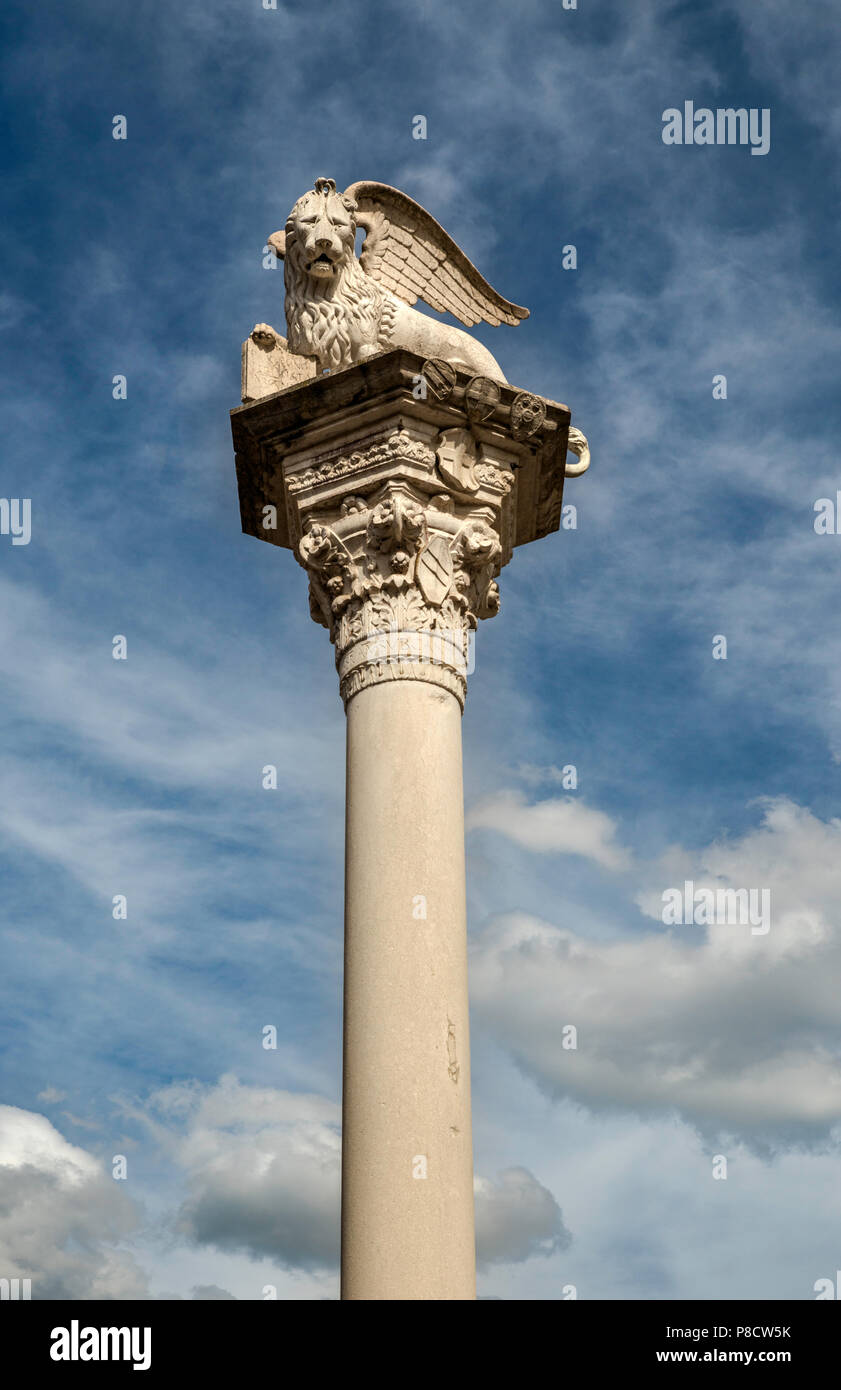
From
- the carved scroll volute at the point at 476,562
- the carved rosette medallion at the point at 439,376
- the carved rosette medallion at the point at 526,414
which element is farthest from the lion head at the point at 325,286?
the carved scroll volute at the point at 476,562

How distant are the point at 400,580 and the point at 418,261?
6160 millimetres

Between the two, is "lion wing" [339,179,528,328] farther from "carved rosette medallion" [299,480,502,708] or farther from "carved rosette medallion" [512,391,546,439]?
"carved rosette medallion" [299,480,502,708]

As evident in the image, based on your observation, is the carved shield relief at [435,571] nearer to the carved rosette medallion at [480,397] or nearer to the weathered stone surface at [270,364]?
the carved rosette medallion at [480,397]

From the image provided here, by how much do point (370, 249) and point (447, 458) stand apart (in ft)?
14.9

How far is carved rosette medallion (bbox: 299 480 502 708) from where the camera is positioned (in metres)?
13.4

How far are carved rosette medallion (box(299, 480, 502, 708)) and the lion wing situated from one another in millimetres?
4437

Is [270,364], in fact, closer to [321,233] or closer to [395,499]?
[321,233]

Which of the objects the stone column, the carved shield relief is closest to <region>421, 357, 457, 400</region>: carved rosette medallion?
the stone column

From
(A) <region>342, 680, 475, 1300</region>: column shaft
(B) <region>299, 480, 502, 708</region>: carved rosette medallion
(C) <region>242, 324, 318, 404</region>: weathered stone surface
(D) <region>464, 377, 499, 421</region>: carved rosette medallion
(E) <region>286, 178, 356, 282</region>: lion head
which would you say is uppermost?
(E) <region>286, 178, 356, 282</region>: lion head

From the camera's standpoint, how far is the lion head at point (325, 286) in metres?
15.4

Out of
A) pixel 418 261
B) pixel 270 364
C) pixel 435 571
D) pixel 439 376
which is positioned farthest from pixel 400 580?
pixel 418 261

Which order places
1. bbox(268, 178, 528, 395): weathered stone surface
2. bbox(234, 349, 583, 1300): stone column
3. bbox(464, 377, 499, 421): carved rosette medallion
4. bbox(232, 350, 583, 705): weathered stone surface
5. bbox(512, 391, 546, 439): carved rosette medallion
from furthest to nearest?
bbox(268, 178, 528, 395): weathered stone surface < bbox(512, 391, 546, 439): carved rosette medallion < bbox(464, 377, 499, 421): carved rosette medallion < bbox(232, 350, 583, 705): weathered stone surface < bbox(234, 349, 583, 1300): stone column

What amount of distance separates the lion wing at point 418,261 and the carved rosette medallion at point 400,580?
175 inches

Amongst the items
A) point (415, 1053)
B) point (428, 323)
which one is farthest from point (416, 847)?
point (428, 323)
